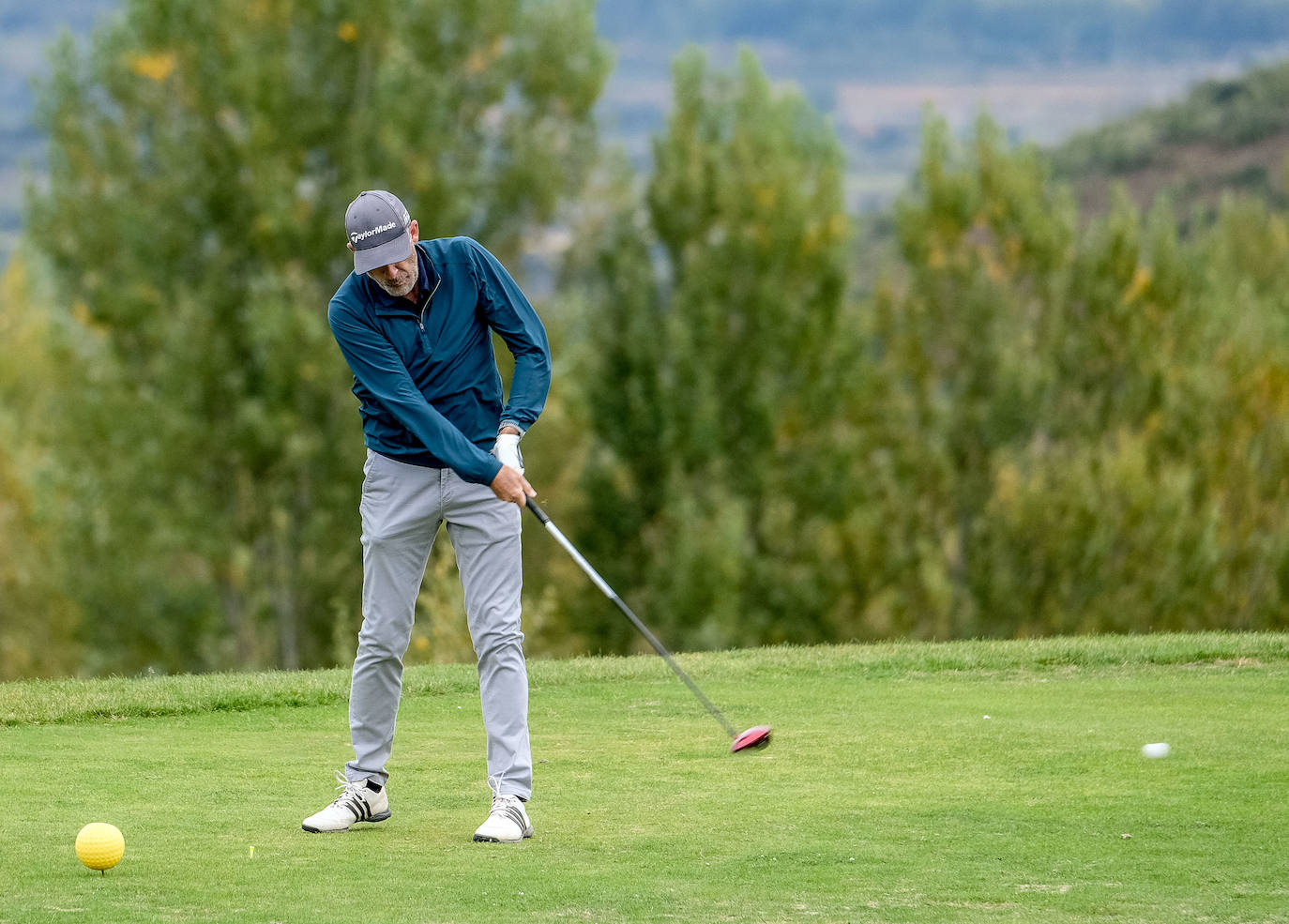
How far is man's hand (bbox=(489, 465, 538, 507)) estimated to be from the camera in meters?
5.01

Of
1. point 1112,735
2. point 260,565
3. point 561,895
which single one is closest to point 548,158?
point 260,565

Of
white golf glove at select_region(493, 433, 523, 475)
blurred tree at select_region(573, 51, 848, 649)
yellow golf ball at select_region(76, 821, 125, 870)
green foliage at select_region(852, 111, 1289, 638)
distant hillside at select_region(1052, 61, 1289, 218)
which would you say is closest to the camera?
yellow golf ball at select_region(76, 821, 125, 870)

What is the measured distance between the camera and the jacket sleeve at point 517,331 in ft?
16.9

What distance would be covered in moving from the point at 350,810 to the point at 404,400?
1229 mm

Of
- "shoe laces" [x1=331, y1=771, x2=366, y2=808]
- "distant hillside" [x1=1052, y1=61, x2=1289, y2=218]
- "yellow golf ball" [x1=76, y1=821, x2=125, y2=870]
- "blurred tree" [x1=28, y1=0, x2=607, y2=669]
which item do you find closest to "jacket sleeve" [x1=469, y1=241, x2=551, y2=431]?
"shoe laces" [x1=331, y1=771, x2=366, y2=808]

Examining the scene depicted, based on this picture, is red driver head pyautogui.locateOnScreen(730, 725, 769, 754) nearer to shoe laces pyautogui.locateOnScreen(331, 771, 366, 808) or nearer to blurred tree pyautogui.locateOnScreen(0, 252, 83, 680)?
shoe laces pyautogui.locateOnScreen(331, 771, 366, 808)

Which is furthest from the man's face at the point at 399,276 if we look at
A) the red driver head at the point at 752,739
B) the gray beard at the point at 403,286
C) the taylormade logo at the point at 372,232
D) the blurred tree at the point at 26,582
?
the blurred tree at the point at 26,582

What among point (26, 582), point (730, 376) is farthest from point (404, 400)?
point (26, 582)

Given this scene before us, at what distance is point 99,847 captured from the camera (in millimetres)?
4219

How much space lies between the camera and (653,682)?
8.31m

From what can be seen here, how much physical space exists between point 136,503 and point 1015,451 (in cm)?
1531

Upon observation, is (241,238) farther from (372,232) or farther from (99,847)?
(99,847)

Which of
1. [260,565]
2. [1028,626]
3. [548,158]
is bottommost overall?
[1028,626]

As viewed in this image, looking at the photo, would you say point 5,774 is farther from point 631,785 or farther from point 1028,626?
point 1028,626
